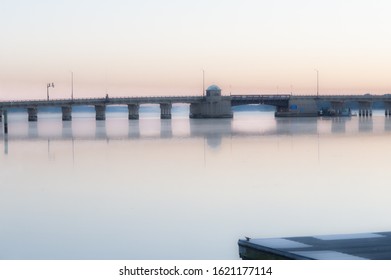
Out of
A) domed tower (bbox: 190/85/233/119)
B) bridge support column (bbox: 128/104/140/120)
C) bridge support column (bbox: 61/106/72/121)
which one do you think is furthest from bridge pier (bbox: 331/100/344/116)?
bridge support column (bbox: 61/106/72/121)

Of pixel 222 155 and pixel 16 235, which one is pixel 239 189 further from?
pixel 222 155

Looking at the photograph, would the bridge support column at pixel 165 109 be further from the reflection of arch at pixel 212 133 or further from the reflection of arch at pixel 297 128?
the reflection of arch at pixel 212 133

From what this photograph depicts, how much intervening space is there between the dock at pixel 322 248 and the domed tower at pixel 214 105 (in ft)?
432

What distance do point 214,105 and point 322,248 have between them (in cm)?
13531

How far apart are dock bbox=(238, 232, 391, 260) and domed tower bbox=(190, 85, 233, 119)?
13176 cm

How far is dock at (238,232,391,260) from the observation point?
1426 cm

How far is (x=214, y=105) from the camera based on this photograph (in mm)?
150125

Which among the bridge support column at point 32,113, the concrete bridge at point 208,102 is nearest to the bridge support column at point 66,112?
the concrete bridge at point 208,102

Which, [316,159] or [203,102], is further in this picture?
[203,102]

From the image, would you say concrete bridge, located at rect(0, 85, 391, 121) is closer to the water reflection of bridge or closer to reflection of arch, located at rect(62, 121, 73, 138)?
reflection of arch, located at rect(62, 121, 73, 138)

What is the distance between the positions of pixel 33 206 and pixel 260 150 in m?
27.0

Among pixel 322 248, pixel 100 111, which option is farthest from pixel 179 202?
pixel 100 111
